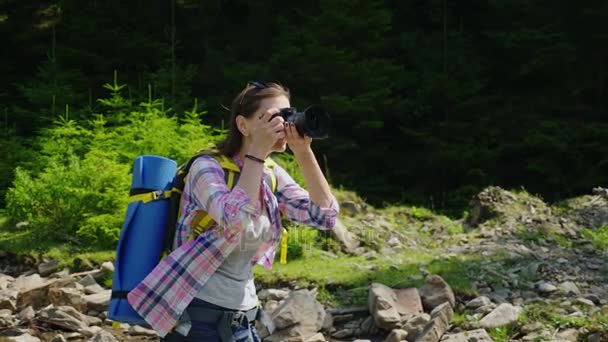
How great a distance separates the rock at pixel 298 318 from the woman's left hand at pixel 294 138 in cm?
310

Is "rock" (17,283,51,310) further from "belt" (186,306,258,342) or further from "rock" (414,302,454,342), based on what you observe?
"belt" (186,306,258,342)

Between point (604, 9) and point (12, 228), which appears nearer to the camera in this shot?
point (12, 228)

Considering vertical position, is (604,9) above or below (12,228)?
above

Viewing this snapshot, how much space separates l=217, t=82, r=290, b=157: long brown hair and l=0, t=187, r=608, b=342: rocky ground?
221 cm

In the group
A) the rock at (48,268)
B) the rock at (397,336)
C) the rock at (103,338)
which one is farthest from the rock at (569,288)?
the rock at (48,268)

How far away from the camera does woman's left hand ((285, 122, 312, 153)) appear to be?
2.46 m

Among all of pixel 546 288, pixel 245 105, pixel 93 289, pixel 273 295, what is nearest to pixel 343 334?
pixel 273 295

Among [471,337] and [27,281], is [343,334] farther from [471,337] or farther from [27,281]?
[27,281]

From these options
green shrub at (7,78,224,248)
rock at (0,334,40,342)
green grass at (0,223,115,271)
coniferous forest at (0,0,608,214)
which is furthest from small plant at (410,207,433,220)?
rock at (0,334,40,342)

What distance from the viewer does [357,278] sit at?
6.57m

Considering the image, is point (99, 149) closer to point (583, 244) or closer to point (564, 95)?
point (583, 244)

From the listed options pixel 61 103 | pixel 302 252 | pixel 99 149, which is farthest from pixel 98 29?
pixel 302 252

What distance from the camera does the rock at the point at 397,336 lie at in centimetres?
534

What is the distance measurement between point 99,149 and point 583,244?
4.96 metres
